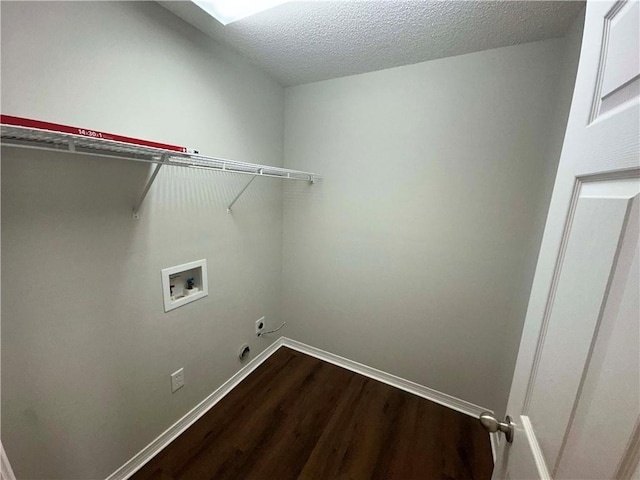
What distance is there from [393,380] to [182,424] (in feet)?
5.02

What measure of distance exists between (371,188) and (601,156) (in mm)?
1424

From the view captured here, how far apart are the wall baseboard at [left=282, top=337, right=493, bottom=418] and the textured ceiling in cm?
226

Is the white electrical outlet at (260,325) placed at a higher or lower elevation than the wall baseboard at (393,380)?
higher

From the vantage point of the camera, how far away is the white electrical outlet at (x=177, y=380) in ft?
4.89

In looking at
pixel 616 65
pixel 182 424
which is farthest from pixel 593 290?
pixel 182 424

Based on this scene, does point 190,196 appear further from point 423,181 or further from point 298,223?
point 423,181

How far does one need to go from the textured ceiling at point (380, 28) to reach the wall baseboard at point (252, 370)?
7.41 feet

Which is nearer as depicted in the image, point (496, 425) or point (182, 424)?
point (496, 425)

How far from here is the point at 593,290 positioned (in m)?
0.45

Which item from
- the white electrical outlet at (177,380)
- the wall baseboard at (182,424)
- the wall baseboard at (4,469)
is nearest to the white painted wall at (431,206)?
the wall baseboard at (182,424)

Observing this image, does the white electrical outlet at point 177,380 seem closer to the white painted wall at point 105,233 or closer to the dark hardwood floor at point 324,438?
the white painted wall at point 105,233

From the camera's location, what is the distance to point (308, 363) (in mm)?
2221

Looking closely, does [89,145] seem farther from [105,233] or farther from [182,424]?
[182,424]

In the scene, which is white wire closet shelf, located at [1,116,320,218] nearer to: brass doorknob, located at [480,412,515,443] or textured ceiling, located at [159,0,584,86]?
textured ceiling, located at [159,0,584,86]
